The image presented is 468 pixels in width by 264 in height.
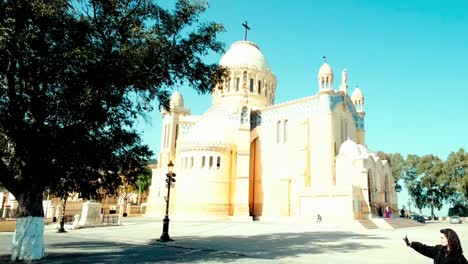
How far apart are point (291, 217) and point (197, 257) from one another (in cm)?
2291

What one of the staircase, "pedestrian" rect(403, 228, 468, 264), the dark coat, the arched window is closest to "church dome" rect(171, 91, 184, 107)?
the arched window

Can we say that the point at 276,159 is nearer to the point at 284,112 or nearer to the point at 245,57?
the point at 284,112

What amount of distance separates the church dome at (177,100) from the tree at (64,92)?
109ft

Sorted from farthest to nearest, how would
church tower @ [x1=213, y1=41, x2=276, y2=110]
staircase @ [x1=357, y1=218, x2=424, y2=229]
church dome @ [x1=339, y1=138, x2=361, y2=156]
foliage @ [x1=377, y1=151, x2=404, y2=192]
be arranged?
foliage @ [x1=377, y1=151, x2=404, y2=192]
church tower @ [x1=213, y1=41, x2=276, y2=110]
church dome @ [x1=339, y1=138, x2=361, y2=156]
staircase @ [x1=357, y1=218, x2=424, y2=229]

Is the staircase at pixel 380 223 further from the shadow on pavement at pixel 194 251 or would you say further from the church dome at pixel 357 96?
the church dome at pixel 357 96

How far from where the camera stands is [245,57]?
4419 centimetres

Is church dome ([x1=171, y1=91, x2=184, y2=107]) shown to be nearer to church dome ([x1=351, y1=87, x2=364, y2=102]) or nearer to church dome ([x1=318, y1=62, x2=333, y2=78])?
church dome ([x1=318, y1=62, x2=333, y2=78])

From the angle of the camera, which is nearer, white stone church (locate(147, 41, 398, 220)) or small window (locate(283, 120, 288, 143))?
white stone church (locate(147, 41, 398, 220))

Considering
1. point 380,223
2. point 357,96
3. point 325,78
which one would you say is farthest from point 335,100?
point 380,223

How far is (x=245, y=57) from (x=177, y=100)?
10.4 metres

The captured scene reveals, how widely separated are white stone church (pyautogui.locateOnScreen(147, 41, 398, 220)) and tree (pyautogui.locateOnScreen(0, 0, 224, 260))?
20.1m

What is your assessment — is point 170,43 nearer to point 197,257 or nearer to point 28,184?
point 28,184

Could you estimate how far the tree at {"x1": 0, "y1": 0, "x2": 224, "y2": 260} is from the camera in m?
10.7

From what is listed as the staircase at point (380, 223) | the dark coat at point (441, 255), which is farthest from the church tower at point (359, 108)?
the dark coat at point (441, 255)
